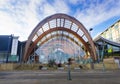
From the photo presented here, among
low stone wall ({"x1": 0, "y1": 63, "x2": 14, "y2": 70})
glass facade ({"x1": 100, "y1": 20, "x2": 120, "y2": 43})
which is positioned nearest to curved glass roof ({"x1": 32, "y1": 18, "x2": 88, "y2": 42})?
glass facade ({"x1": 100, "y1": 20, "x2": 120, "y2": 43})

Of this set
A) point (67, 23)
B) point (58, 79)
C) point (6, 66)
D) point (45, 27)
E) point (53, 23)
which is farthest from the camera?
point (67, 23)

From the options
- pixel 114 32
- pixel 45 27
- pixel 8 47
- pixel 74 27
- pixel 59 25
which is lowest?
pixel 8 47

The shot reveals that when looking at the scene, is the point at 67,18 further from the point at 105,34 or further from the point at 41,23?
the point at 105,34

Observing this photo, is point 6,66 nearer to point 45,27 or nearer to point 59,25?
point 45,27

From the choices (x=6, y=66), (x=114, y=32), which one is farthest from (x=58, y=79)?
(x=114, y=32)

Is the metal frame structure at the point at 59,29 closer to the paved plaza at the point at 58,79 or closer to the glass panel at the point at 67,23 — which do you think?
the glass panel at the point at 67,23

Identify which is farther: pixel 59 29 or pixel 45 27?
pixel 59 29

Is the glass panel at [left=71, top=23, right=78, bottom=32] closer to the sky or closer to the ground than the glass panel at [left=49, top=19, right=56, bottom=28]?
closer to the ground

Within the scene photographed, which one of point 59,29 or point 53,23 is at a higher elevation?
point 53,23

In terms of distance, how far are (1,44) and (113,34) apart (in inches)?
2229

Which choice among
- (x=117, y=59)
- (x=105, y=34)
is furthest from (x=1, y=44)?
(x=105, y=34)

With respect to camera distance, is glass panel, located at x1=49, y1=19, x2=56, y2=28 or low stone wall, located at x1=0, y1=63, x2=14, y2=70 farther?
glass panel, located at x1=49, y1=19, x2=56, y2=28

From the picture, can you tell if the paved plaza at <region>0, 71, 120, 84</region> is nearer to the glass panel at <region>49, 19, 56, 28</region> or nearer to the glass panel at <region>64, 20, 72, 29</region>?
the glass panel at <region>49, 19, 56, 28</region>

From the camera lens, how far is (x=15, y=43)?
51.4 metres
